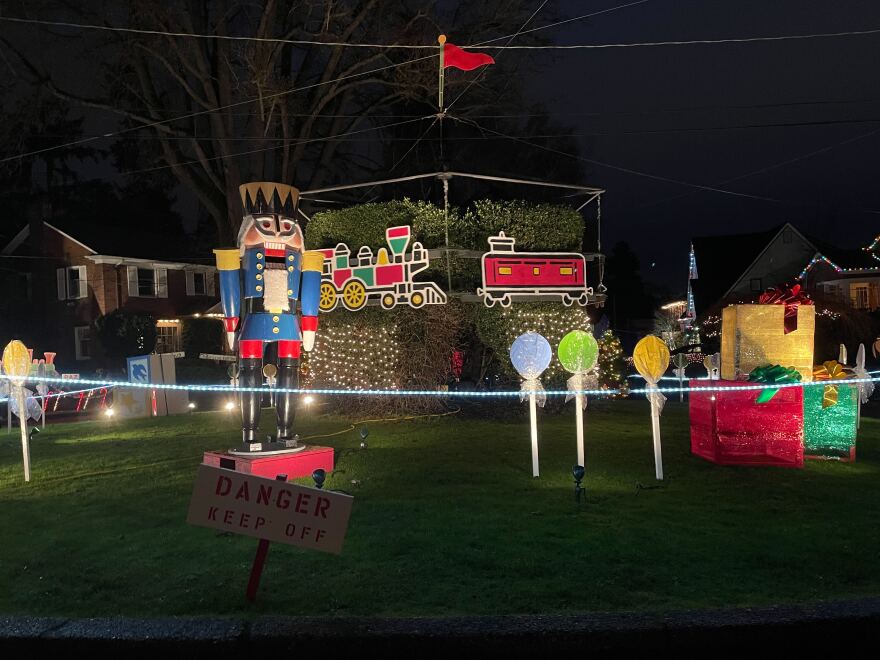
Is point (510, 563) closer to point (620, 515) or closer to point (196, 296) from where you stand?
point (620, 515)

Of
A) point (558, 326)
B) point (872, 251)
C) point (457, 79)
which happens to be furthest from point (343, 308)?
point (872, 251)

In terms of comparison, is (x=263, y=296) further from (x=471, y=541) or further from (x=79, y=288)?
(x=79, y=288)

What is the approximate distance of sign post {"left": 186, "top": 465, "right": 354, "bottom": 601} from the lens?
462cm

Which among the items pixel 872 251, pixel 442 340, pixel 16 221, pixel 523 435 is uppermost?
pixel 16 221

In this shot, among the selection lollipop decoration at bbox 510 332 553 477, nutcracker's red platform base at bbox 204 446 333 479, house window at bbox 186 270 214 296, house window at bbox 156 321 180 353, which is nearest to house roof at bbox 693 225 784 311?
house window at bbox 186 270 214 296

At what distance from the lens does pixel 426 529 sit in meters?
6.61

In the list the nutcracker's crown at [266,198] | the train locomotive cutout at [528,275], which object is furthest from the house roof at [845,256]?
the nutcracker's crown at [266,198]

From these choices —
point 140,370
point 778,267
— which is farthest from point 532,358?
point 778,267

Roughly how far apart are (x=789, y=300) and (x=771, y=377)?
4.32ft

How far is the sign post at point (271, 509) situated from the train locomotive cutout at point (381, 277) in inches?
389

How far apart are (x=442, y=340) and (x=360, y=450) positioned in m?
4.76

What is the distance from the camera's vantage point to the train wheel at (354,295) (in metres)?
15.2

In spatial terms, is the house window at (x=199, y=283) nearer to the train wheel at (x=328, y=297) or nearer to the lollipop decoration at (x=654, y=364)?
the train wheel at (x=328, y=297)

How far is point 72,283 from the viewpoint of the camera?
3438 cm
